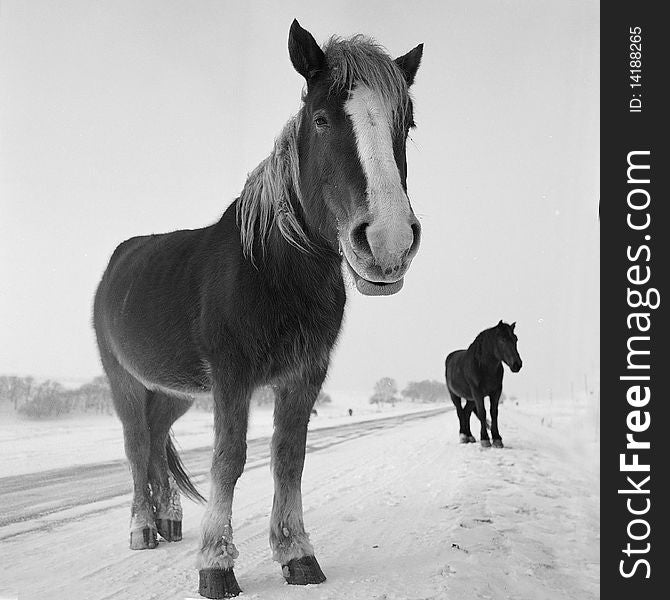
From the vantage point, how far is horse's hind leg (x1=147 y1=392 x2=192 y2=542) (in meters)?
2.08

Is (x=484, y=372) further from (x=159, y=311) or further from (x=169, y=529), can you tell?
(x=159, y=311)

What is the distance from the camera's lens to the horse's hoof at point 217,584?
4.81 feet

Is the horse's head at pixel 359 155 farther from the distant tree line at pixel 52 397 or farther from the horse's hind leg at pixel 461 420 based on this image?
the horse's hind leg at pixel 461 420

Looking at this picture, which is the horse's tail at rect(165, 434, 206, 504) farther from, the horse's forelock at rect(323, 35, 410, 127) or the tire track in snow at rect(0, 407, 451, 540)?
the horse's forelock at rect(323, 35, 410, 127)

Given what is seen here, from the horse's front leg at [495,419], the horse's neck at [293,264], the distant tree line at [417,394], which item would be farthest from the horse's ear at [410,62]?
the horse's front leg at [495,419]

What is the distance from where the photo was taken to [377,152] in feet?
4.34

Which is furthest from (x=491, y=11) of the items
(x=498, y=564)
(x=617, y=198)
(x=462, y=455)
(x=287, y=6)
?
(x=462, y=455)

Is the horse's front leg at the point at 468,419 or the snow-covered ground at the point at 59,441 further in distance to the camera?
the horse's front leg at the point at 468,419

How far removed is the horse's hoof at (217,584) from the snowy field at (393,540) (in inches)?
2.0

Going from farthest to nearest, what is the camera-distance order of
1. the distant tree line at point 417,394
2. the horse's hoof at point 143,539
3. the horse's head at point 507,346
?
the horse's head at point 507,346 < the distant tree line at point 417,394 < the horse's hoof at point 143,539

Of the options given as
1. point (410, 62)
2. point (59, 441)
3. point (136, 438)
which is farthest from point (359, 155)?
point (59, 441)

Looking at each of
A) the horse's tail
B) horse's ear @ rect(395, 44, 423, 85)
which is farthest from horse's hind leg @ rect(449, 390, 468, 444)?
horse's ear @ rect(395, 44, 423, 85)

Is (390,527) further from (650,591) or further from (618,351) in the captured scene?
(618,351)

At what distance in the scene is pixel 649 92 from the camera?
1.50m
